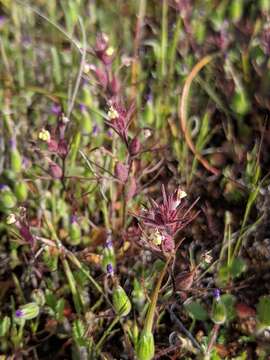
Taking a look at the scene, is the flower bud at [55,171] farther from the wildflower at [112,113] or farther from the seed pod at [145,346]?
the seed pod at [145,346]

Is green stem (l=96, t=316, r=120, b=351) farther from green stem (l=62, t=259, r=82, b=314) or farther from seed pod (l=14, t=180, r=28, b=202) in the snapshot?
seed pod (l=14, t=180, r=28, b=202)

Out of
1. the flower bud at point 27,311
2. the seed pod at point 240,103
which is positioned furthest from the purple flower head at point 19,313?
the seed pod at point 240,103

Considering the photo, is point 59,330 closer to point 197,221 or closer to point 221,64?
point 197,221

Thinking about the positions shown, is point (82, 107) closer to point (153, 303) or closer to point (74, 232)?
point (74, 232)

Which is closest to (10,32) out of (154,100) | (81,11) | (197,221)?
(81,11)

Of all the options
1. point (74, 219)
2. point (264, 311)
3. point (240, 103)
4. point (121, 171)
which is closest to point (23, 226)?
point (74, 219)
